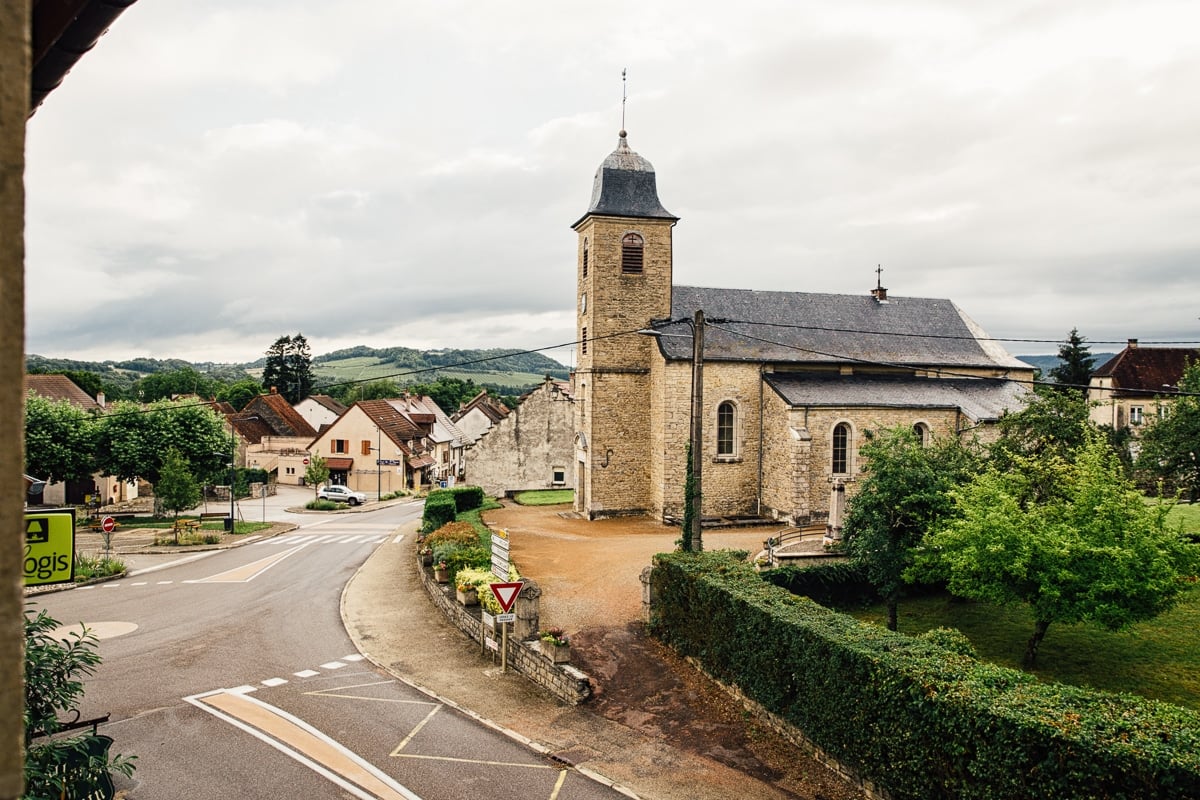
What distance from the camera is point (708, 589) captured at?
15602mm

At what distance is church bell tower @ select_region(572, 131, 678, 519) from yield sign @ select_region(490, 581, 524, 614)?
16.7m

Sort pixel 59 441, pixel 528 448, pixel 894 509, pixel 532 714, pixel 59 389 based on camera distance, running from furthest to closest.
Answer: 1. pixel 59 389
2. pixel 528 448
3. pixel 59 441
4. pixel 894 509
5. pixel 532 714

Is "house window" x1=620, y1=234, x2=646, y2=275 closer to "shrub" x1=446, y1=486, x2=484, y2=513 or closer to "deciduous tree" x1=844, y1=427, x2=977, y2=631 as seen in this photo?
"shrub" x1=446, y1=486, x2=484, y2=513

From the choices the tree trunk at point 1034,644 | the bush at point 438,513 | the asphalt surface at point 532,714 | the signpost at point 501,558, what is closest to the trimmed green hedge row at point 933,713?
the asphalt surface at point 532,714

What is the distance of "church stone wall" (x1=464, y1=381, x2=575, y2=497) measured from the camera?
45969mm

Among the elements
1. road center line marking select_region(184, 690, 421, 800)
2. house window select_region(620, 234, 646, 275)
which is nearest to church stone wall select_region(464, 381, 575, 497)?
house window select_region(620, 234, 646, 275)

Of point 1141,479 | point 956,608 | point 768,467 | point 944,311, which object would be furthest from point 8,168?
point 944,311

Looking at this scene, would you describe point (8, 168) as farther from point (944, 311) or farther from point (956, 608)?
point (944, 311)

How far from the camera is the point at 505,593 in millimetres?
15953

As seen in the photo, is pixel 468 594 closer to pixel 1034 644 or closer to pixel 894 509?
pixel 894 509

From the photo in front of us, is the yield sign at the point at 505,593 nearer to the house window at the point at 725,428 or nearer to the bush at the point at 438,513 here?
the bush at the point at 438,513

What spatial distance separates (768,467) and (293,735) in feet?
73.3

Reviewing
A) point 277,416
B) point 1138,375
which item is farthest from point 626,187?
point 277,416

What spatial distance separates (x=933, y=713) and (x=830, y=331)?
26.6 metres
